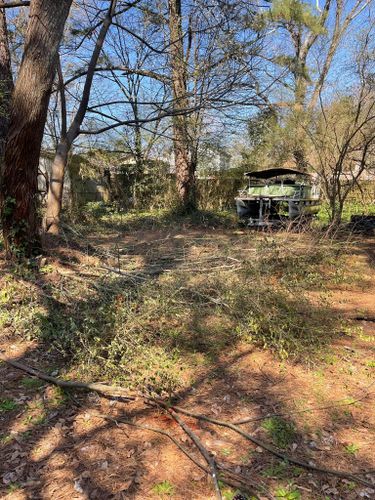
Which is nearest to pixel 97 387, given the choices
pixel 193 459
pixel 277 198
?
pixel 193 459

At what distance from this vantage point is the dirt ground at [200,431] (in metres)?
2.63

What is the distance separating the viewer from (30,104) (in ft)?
18.0

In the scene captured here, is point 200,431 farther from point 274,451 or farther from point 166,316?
point 166,316

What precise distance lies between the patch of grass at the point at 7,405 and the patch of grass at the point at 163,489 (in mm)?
1482

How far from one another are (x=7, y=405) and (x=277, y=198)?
9.28 m

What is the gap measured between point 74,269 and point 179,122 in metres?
6.53

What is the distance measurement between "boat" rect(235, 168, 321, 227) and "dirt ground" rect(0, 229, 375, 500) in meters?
7.00

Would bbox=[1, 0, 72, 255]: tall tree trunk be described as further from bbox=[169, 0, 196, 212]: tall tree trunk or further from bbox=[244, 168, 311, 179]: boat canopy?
bbox=[244, 168, 311, 179]: boat canopy

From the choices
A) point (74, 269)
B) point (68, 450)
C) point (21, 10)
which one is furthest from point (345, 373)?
point (21, 10)

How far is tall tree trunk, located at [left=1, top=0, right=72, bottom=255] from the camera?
5453mm

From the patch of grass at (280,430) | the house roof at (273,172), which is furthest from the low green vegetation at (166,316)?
the house roof at (273,172)

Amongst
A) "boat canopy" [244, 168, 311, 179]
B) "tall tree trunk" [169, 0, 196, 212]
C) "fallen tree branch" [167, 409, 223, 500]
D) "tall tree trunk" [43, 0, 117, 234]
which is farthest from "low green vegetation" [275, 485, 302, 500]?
"boat canopy" [244, 168, 311, 179]

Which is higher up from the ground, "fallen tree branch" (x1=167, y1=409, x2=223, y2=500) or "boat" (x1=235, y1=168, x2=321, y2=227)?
"boat" (x1=235, y1=168, x2=321, y2=227)

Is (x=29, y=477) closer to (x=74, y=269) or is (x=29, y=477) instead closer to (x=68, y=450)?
(x=68, y=450)
